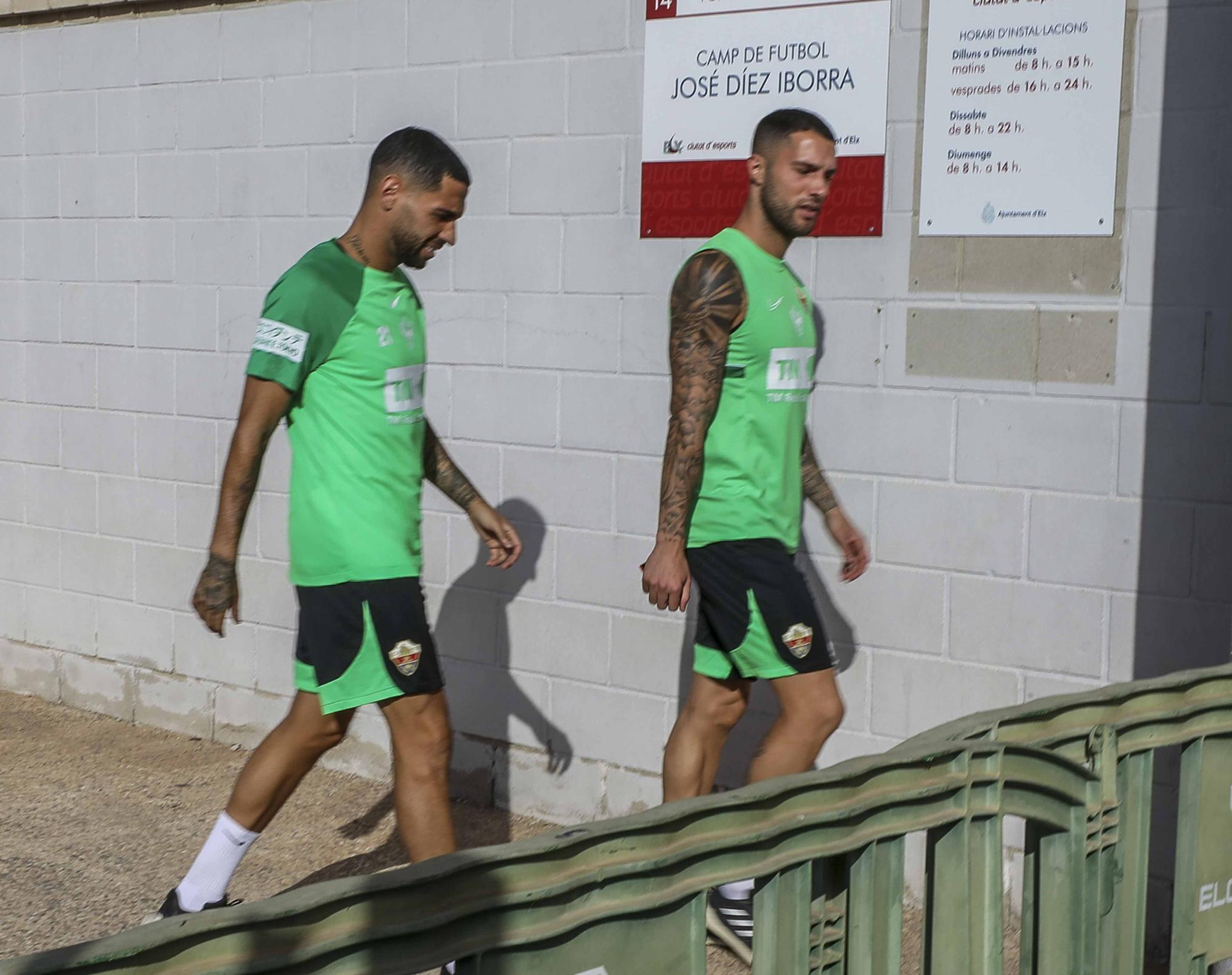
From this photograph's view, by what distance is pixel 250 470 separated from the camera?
3865mm

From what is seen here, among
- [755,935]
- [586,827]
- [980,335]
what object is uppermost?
[980,335]

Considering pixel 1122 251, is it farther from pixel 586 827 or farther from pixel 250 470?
pixel 586 827

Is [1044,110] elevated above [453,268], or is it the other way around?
[1044,110]

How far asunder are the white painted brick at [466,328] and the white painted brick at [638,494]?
0.67 meters

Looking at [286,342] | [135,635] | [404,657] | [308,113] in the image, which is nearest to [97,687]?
[135,635]

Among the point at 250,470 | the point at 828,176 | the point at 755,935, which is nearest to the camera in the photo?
the point at 755,935

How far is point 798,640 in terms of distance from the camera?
4.07m

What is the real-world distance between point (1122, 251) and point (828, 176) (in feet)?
2.87

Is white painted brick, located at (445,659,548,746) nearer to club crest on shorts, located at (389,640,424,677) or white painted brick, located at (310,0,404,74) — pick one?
club crest on shorts, located at (389,640,424,677)

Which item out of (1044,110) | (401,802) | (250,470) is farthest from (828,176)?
(401,802)

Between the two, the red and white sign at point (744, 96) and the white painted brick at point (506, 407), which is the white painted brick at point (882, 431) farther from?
the white painted brick at point (506, 407)

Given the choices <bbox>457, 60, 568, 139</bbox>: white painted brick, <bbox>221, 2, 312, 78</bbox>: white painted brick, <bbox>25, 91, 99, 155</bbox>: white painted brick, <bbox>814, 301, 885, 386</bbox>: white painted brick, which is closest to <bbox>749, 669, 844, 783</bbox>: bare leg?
<bbox>814, 301, 885, 386</bbox>: white painted brick

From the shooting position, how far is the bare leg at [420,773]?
3.92 m

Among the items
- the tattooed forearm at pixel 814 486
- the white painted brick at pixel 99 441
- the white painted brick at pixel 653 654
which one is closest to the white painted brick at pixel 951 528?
the tattooed forearm at pixel 814 486
